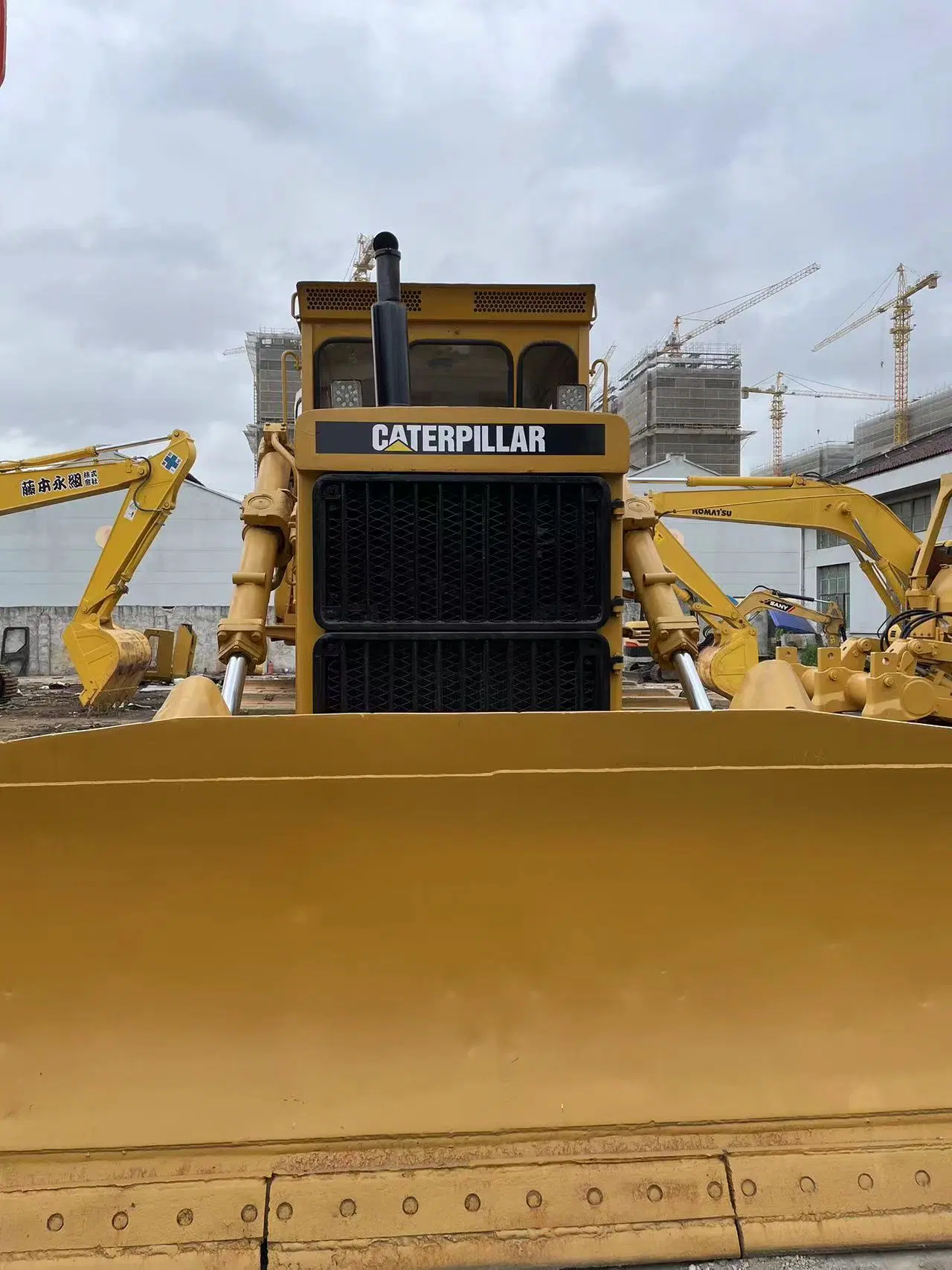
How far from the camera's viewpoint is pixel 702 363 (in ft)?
232

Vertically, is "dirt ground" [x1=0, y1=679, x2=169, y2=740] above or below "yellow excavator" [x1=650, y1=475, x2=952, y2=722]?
below

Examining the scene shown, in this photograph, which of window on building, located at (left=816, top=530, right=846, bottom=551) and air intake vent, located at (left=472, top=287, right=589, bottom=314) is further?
window on building, located at (left=816, top=530, right=846, bottom=551)

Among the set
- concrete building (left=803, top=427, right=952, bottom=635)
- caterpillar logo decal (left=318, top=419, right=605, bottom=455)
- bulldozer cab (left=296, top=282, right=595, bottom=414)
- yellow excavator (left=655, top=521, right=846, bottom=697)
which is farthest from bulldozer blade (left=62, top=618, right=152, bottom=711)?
concrete building (left=803, top=427, right=952, bottom=635)

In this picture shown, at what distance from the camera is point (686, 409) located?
69.2 metres

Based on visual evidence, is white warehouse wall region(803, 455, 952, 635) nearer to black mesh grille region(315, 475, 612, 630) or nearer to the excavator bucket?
black mesh grille region(315, 475, 612, 630)

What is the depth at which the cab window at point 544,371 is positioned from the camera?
476cm

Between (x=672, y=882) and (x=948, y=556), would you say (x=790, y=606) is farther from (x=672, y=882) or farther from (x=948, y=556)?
(x=672, y=882)

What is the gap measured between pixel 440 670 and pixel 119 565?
11.9 metres

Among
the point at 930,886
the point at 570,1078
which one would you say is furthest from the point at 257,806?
the point at 930,886

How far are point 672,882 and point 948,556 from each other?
11.6 meters

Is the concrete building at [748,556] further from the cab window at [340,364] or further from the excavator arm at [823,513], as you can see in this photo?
the cab window at [340,364]

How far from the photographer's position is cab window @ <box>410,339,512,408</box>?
15.6 feet

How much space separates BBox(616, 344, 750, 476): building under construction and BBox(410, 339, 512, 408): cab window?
64320 mm

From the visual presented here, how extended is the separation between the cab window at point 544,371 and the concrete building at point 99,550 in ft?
87.9
